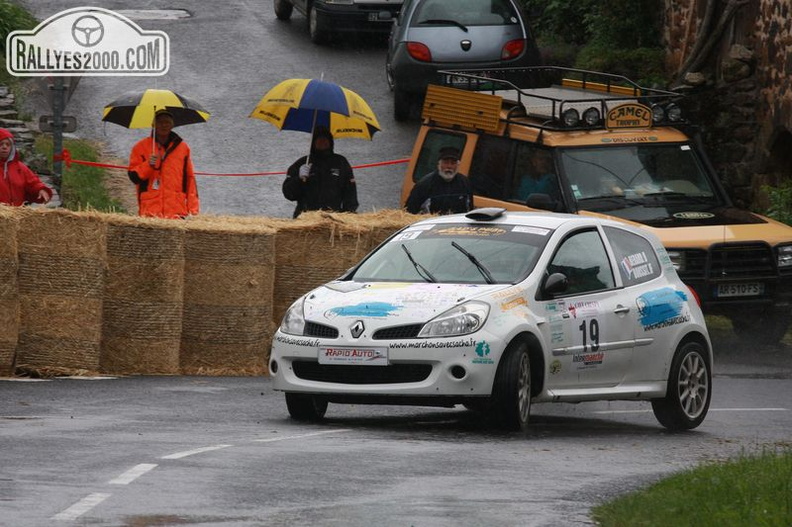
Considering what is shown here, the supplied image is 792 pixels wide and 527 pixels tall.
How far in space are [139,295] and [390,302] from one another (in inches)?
167

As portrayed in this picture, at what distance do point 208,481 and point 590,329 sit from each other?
4.37 metres

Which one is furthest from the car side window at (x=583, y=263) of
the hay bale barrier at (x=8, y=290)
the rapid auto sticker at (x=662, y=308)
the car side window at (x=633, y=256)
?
the hay bale barrier at (x=8, y=290)

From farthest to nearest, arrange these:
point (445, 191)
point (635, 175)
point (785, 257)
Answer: point (635, 175) < point (785, 257) < point (445, 191)

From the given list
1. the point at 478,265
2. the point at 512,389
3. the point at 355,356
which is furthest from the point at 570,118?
the point at 355,356

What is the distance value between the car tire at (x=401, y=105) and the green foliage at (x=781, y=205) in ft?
23.2

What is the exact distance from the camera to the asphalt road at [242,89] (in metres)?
26.5

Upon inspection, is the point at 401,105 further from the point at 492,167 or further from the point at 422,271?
the point at 422,271

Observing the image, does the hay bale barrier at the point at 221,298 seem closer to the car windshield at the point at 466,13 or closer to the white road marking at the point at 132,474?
the white road marking at the point at 132,474

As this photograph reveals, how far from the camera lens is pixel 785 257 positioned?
18.9m

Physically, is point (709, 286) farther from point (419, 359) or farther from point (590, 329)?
point (419, 359)

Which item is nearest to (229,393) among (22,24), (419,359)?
(419,359)

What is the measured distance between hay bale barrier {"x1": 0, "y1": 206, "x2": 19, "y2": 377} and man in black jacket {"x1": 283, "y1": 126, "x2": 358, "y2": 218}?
4.26 metres

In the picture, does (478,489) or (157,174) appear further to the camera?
(157,174)

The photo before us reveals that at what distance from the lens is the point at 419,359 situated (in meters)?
12.2
